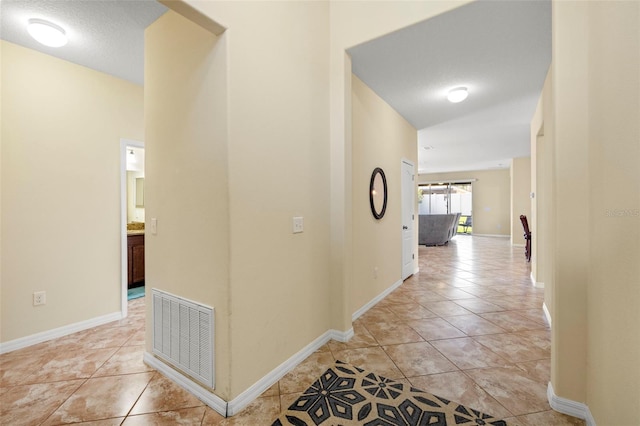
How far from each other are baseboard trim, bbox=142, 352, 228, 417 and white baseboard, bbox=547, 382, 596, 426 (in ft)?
6.54

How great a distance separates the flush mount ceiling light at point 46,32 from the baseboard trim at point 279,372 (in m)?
3.12

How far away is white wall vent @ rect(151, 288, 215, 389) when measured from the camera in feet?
5.59

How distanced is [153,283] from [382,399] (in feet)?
6.17

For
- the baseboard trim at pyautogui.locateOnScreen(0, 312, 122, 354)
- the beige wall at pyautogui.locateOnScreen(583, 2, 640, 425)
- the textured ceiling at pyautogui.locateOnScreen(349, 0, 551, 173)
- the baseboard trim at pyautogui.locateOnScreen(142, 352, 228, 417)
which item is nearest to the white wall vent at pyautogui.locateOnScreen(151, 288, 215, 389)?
the baseboard trim at pyautogui.locateOnScreen(142, 352, 228, 417)

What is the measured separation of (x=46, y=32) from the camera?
2168 mm

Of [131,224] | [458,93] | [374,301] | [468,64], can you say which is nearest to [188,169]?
[374,301]

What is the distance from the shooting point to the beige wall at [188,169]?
1644 millimetres

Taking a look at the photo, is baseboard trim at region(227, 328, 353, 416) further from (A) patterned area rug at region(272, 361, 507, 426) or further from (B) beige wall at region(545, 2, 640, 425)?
(B) beige wall at region(545, 2, 640, 425)

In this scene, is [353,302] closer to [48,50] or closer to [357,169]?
[357,169]

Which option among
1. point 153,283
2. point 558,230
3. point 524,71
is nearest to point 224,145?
point 153,283

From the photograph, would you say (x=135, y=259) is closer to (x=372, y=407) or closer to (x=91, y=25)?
(x=91, y=25)

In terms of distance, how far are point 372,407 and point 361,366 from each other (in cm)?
45

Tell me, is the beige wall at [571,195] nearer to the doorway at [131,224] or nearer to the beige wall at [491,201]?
the doorway at [131,224]

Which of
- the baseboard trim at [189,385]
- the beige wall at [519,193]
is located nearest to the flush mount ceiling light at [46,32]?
the baseboard trim at [189,385]
